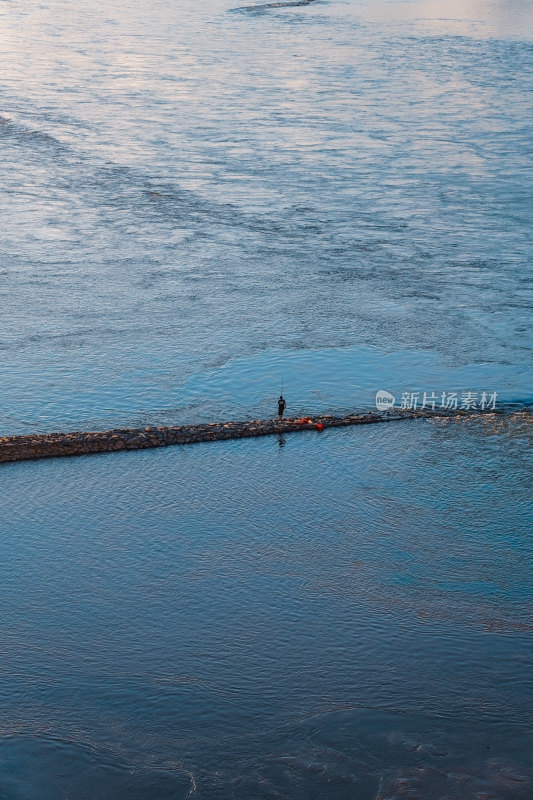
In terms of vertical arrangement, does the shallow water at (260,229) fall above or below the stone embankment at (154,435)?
above

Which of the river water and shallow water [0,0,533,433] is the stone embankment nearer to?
the river water

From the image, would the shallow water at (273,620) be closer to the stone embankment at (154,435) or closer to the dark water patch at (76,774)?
the dark water patch at (76,774)

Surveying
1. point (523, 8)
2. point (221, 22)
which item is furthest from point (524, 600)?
point (523, 8)

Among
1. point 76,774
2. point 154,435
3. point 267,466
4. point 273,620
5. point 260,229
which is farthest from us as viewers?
point 260,229

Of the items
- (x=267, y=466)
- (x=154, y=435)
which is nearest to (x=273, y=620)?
(x=267, y=466)

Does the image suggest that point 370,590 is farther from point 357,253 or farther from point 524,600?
point 357,253

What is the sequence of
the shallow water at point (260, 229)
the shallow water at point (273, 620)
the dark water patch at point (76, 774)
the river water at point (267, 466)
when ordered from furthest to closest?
1. the shallow water at point (260, 229)
2. the river water at point (267, 466)
3. the shallow water at point (273, 620)
4. the dark water patch at point (76, 774)

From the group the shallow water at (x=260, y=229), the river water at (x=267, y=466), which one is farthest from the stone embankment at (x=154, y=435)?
the shallow water at (x=260, y=229)

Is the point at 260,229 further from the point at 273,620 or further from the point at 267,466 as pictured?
the point at 273,620
